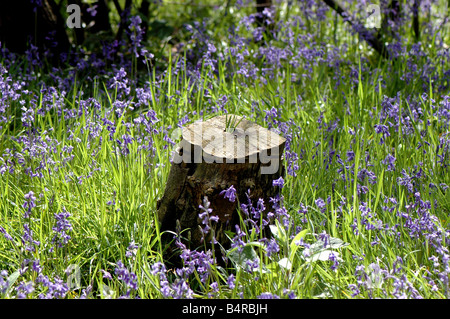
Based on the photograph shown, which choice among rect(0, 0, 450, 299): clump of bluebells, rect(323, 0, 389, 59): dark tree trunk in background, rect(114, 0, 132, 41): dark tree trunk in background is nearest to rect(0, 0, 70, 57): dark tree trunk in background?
rect(0, 0, 450, 299): clump of bluebells

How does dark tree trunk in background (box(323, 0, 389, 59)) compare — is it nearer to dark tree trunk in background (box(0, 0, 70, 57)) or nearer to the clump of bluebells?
the clump of bluebells

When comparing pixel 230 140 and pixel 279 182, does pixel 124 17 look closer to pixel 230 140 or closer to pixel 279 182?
pixel 230 140

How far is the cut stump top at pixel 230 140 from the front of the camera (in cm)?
242

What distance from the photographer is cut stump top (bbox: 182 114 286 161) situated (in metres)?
2.42

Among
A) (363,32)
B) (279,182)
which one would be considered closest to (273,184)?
(279,182)

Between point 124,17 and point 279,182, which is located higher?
point 124,17

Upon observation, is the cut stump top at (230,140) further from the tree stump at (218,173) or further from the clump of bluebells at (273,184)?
the clump of bluebells at (273,184)

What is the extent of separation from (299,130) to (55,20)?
2.36 meters

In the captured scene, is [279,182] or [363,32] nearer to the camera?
[279,182]

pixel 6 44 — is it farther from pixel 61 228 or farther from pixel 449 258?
pixel 449 258

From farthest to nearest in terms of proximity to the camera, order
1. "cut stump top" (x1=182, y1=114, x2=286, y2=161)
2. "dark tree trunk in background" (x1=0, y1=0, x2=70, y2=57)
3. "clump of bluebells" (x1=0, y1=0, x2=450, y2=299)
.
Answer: "dark tree trunk in background" (x1=0, y1=0, x2=70, y2=57) < "cut stump top" (x1=182, y1=114, x2=286, y2=161) < "clump of bluebells" (x1=0, y1=0, x2=450, y2=299)

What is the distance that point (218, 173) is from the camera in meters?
2.43

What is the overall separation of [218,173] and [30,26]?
2742mm
